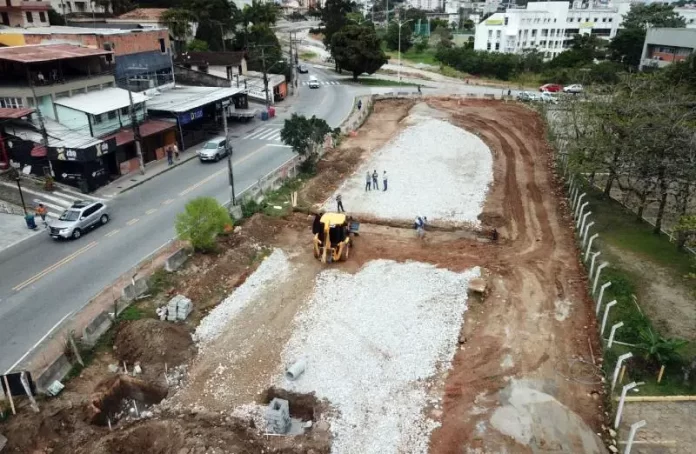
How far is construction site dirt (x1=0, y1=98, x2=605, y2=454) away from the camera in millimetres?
14609

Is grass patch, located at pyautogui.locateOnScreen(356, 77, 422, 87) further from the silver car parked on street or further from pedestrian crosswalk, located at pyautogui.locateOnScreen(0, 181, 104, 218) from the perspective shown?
the silver car parked on street

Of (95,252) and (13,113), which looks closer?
(95,252)

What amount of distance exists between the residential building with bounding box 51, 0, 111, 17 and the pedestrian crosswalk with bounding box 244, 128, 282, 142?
166 ft

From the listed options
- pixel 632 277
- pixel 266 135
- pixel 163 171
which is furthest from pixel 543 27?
pixel 632 277

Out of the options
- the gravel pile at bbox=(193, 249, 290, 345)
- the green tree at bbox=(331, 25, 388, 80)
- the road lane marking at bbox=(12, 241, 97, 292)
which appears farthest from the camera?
the green tree at bbox=(331, 25, 388, 80)

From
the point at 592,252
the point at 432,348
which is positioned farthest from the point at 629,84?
the point at 432,348

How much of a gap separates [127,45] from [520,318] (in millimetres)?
38439

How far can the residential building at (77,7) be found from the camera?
82062 millimetres

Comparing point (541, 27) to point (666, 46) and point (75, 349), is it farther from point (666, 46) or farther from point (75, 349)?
point (75, 349)

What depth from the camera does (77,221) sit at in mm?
26266

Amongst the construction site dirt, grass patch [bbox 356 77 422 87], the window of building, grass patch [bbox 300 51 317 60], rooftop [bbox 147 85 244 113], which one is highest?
the window of building

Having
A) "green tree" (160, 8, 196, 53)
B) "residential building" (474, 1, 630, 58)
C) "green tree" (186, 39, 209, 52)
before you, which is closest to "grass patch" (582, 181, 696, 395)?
"green tree" (160, 8, 196, 53)

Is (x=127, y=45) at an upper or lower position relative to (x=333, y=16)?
lower

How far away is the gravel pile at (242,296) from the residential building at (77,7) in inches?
2958
